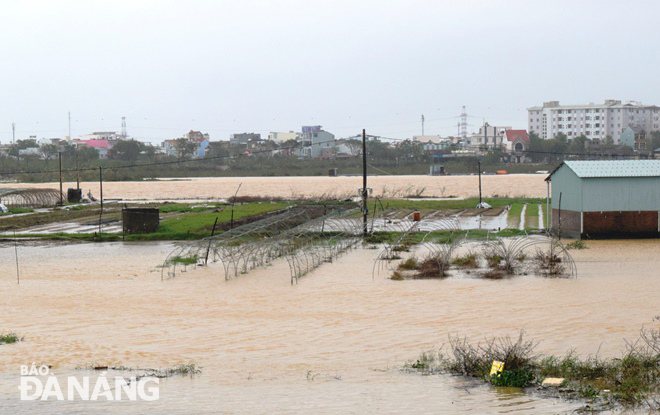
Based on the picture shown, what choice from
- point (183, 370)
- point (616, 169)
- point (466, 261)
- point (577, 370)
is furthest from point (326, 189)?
point (577, 370)

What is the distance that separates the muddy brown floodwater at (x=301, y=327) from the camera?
9.58 m

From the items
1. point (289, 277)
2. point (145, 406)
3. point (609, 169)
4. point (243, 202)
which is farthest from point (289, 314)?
point (243, 202)

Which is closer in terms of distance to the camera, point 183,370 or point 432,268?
point 183,370

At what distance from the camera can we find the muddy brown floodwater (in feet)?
31.4

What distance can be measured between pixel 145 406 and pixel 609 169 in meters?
19.6

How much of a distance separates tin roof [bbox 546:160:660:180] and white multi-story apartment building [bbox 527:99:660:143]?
128451mm

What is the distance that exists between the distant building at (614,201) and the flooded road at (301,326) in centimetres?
367

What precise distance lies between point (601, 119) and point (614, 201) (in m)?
136

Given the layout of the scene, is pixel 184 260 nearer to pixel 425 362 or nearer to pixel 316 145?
pixel 425 362

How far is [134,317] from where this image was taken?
48.7 feet

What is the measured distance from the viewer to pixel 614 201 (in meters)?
25.4

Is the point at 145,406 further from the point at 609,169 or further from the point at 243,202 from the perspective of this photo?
the point at 243,202

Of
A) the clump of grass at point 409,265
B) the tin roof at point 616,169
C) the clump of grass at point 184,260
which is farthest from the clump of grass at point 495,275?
the tin roof at point 616,169

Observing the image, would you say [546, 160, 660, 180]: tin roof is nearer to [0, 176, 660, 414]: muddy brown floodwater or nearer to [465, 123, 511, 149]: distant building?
[0, 176, 660, 414]: muddy brown floodwater
